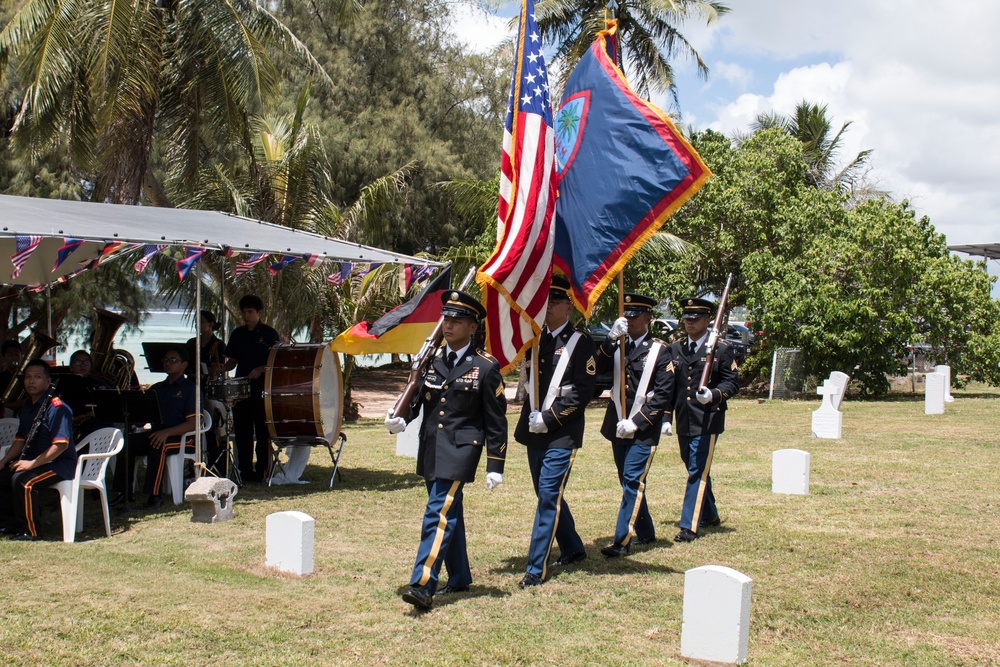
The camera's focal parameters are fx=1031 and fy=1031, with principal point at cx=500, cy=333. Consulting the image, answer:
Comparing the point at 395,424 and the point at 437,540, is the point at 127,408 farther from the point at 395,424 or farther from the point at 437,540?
the point at 437,540

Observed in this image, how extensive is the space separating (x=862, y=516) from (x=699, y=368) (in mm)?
2170

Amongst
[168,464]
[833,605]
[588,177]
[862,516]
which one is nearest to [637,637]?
[833,605]

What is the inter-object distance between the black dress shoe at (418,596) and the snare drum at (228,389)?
4969 mm

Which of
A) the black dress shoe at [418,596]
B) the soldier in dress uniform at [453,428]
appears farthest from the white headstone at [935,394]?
the black dress shoe at [418,596]

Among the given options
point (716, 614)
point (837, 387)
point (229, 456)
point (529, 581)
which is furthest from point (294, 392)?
Result: point (837, 387)

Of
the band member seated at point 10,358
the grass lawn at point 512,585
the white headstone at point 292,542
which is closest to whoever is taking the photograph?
the grass lawn at point 512,585

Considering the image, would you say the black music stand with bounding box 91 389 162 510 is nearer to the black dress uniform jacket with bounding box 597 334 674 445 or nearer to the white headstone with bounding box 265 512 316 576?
the white headstone with bounding box 265 512 316 576

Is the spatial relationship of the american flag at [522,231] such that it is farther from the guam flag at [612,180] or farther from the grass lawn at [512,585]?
the grass lawn at [512,585]

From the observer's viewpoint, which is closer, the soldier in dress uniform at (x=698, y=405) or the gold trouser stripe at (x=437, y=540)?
the gold trouser stripe at (x=437, y=540)

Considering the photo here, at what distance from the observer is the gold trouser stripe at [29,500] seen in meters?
7.88

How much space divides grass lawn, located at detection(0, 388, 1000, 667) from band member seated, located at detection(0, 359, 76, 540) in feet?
0.96

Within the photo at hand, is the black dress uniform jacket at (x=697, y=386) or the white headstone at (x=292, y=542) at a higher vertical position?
the black dress uniform jacket at (x=697, y=386)

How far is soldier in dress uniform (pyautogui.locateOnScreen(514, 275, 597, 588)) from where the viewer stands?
6707mm

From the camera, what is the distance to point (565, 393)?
6770mm
